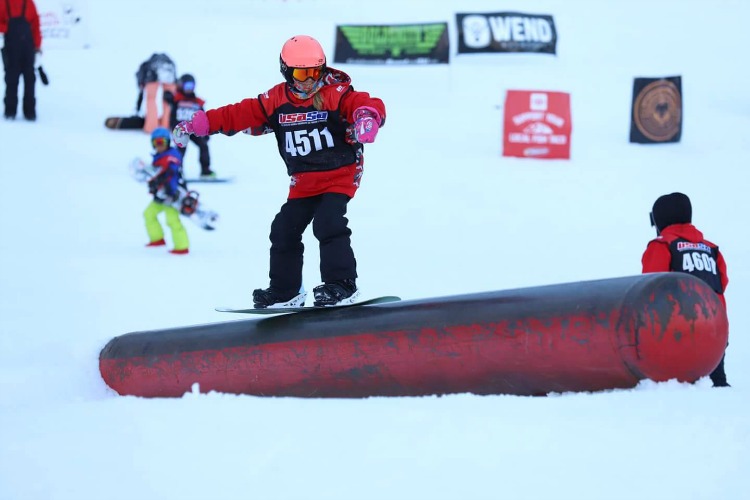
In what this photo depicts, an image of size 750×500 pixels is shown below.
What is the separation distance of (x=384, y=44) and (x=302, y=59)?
593 inches

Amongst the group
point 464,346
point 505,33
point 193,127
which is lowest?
point 464,346

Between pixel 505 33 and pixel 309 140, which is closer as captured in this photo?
pixel 309 140

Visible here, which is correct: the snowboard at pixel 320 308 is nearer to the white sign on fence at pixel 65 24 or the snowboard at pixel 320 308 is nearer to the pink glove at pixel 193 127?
the pink glove at pixel 193 127

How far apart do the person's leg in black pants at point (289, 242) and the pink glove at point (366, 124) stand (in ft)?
2.08

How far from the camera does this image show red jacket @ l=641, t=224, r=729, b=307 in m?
5.20

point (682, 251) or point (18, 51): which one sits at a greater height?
point (18, 51)

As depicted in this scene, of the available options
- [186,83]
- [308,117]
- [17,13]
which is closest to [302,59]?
[308,117]

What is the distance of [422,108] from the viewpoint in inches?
768

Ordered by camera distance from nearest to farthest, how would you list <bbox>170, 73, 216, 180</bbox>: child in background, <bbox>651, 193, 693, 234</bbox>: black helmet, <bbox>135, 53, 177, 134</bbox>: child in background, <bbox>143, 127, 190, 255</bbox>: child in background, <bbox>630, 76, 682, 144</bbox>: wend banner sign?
<bbox>651, 193, 693, 234</bbox>: black helmet < <bbox>143, 127, 190, 255</bbox>: child in background < <bbox>170, 73, 216, 180</bbox>: child in background < <bbox>135, 53, 177, 134</bbox>: child in background < <bbox>630, 76, 682, 144</bbox>: wend banner sign

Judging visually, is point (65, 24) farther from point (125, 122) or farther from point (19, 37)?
point (19, 37)

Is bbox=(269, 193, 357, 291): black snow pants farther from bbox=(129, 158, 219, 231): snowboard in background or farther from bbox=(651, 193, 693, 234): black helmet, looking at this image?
bbox=(129, 158, 219, 231): snowboard in background

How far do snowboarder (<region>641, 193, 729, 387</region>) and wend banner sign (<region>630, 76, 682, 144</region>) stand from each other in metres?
11.6

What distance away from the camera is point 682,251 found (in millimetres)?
5219

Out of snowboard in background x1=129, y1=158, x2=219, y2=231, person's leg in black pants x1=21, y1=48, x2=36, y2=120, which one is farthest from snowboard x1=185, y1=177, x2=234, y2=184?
snowboard in background x1=129, y1=158, x2=219, y2=231
